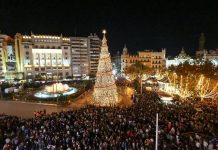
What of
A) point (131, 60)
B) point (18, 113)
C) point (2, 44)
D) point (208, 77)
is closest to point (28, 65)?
point (2, 44)

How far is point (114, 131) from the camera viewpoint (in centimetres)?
1622

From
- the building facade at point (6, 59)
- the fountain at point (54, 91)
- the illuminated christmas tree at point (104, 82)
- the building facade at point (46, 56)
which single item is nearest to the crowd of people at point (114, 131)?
the illuminated christmas tree at point (104, 82)

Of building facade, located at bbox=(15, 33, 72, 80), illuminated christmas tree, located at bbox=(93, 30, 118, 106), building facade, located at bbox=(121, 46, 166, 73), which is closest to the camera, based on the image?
illuminated christmas tree, located at bbox=(93, 30, 118, 106)

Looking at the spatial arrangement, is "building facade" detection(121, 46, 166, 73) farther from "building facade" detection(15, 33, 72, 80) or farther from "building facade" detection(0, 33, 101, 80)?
"building facade" detection(15, 33, 72, 80)

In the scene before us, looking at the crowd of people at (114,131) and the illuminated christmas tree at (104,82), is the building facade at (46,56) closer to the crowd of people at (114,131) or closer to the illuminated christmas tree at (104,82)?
the illuminated christmas tree at (104,82)

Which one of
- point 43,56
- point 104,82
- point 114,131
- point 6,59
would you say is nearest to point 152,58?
point 43,56

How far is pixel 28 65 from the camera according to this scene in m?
80.4

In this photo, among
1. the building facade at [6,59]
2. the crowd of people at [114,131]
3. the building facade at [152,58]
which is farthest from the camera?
the building facade at [152,58]

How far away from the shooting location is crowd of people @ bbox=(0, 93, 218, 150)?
13906 millimetres

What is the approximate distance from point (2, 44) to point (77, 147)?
7317cm

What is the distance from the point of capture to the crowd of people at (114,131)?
1391 centimetres

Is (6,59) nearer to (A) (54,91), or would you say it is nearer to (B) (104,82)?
(A) (54,91)

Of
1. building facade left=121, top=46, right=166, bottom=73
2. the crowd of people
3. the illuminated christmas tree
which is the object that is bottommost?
the crowd of people

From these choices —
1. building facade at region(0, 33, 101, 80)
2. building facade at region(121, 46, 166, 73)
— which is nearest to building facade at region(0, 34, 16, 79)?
building facade at region(0, 33, 101, 80)
